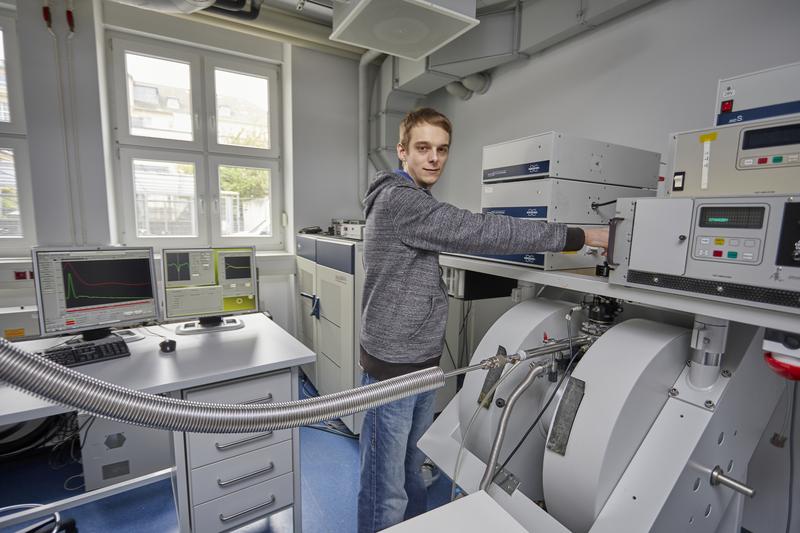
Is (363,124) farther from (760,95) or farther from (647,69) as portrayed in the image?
(760,95)

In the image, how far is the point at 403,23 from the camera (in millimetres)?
1896

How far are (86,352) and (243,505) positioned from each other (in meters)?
0.83

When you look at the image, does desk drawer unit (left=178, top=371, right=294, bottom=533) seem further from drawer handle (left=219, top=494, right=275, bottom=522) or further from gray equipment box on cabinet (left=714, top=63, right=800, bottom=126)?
gray equipment box on cabinet (left=714, top=63, right=800, bottom=126)

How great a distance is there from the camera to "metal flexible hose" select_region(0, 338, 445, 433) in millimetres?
457

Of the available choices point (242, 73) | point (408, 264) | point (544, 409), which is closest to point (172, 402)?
point (408, 264)

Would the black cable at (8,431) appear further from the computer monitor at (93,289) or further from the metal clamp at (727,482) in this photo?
the metal clamp at (727,482)

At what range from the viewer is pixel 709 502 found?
92cm

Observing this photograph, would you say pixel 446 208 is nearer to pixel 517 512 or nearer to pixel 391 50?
pixel 517 512

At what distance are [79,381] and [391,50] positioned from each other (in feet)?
7.24

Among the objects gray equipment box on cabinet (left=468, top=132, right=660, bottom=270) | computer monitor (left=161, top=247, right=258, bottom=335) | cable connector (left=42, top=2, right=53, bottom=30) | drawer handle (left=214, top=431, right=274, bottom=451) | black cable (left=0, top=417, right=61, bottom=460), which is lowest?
black cable (left=0, top=417, right=61, bottom=460)

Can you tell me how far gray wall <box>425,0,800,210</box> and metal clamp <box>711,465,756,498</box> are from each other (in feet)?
3.86

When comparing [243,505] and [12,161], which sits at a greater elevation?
[12,161]

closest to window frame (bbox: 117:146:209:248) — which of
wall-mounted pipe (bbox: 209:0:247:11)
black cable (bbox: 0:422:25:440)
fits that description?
wall-mounted pipe (bbox: 209:0:247:11)

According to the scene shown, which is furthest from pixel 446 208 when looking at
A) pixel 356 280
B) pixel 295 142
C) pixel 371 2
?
pixel 295 142
